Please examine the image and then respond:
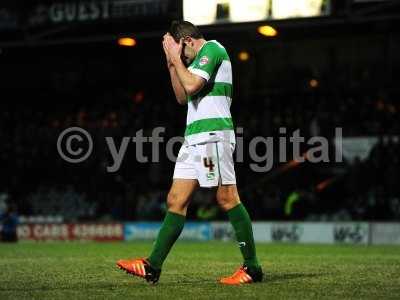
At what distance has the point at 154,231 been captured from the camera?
21375 mm

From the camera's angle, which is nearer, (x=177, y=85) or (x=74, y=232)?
(x=177, y=85)

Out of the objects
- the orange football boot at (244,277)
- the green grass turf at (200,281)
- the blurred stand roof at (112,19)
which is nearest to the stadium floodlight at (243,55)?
the blurred stand roof at (112,19)

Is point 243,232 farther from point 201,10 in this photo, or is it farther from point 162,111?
point 162,111

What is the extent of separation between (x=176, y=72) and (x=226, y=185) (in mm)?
1081

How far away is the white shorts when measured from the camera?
7.12 m

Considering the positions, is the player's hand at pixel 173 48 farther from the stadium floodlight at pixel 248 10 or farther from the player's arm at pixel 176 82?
the stadium floodlight at pixel 248 10

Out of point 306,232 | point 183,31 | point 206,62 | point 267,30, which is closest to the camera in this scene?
point 206,62

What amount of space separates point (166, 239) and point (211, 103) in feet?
4.11

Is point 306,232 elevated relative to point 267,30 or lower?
A: lower

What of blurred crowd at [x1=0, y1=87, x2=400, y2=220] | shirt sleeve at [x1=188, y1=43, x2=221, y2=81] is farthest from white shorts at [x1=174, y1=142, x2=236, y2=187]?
blurred crowd at [x1=0, y1=87, x2=400, y2=220]

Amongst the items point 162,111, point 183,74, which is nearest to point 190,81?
point 183,74

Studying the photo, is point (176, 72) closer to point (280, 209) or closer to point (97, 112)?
point (280, 209)

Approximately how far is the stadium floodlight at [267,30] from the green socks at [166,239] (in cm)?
827

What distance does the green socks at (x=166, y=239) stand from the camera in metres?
7.10
